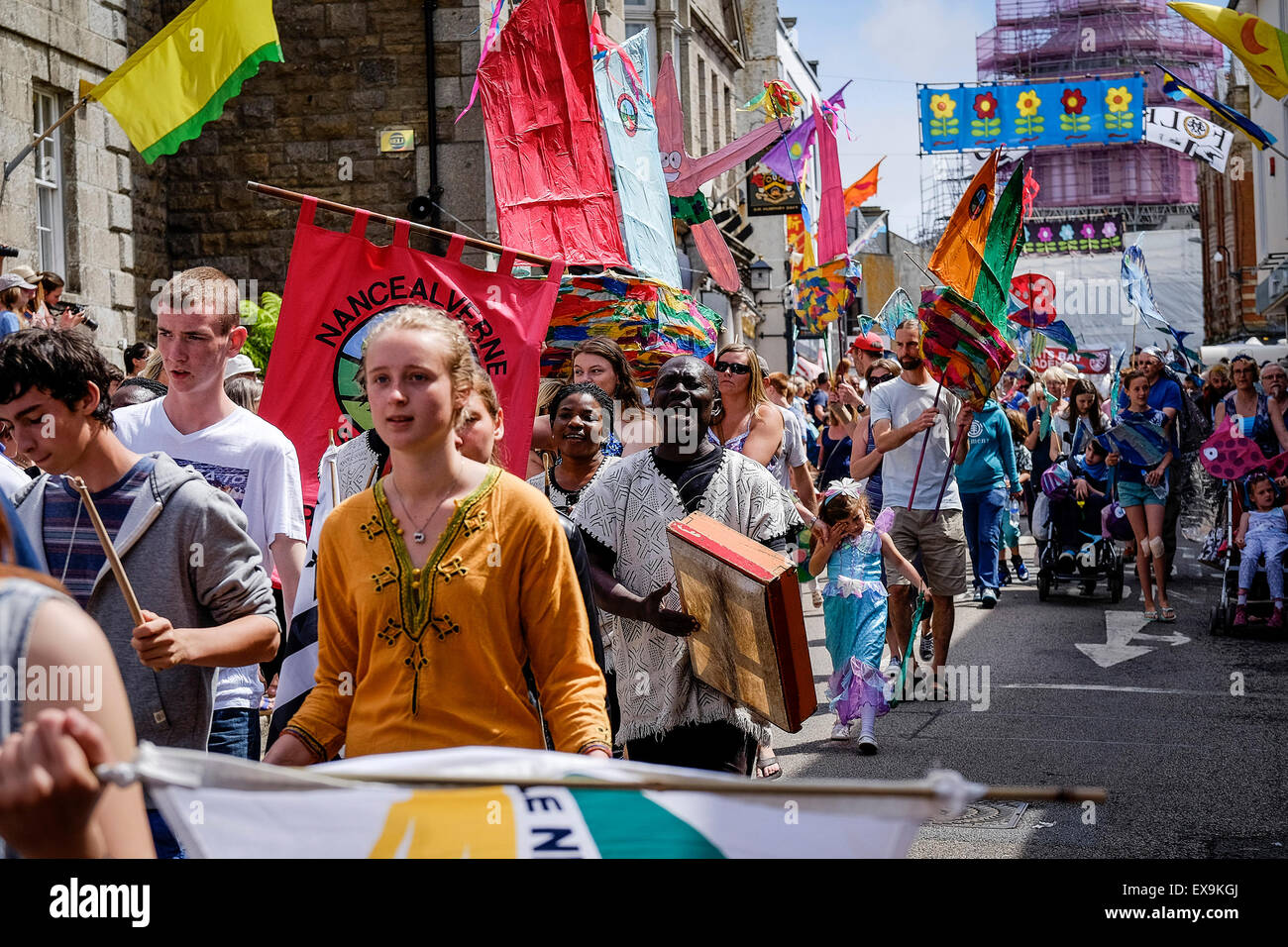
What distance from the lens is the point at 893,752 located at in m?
7.52

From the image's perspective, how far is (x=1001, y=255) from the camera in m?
8.97

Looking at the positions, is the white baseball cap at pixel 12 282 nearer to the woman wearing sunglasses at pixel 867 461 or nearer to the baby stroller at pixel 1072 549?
the woman wearing sunglasses at pixel 867 461

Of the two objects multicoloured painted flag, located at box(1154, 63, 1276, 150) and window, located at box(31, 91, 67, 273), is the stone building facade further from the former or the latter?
multicoloured painted flag, located at box(1154, 63, 1276, 150)

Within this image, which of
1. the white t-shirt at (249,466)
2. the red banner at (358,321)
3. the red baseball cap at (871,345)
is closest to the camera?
the white t-shirt at (249,466)

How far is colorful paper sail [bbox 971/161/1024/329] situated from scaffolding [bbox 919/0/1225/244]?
65.9 m

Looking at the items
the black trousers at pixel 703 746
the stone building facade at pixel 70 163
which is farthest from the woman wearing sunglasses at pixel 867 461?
the stone building facade at pixel 70 163

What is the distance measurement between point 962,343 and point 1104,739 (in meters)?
2.39

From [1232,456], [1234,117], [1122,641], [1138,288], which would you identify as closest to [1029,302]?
[1138,288]

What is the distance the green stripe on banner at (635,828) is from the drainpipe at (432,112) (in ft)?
46.1

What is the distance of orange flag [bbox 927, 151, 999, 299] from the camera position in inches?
347

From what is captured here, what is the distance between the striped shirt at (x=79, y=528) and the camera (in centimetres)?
333

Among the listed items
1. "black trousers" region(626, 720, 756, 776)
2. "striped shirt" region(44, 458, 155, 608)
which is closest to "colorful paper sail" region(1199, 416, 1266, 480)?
"black trousers" region(626, 720, 756, 776)

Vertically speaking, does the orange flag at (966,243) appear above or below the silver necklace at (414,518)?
above
